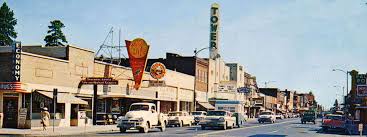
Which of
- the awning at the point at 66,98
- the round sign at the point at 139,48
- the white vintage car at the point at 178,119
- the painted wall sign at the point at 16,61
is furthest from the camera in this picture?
the round sign at the point at 139,48

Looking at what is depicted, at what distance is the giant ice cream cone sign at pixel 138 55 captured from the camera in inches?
2131

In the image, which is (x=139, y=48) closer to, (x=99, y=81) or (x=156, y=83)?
(x=156, y=83)

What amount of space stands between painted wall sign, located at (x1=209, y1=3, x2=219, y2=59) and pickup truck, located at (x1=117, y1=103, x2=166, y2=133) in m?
58.6

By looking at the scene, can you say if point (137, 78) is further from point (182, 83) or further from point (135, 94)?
point (182, 83)

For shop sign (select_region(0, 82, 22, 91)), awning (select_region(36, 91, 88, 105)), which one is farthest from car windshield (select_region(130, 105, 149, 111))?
shop sign (select_region(0, 82, 22, 91))

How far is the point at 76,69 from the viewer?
46.4 m

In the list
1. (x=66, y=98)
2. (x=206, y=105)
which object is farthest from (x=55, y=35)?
(x=66, y=98)

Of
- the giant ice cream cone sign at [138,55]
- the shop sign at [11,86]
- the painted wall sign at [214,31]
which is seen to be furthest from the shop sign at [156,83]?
the painted wall sign at [214,31]

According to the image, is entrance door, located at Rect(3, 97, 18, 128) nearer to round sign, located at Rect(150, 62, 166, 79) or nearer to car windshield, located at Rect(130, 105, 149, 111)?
car windshield, located at Rect(130, 105, 149, 111)

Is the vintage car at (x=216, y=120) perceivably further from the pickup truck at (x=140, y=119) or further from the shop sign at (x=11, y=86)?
the shop sign at (x=11, y=86)

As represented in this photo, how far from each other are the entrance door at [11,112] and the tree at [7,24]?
56776 mm

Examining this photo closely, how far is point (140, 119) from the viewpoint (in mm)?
37438

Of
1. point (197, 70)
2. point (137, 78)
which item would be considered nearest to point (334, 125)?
point (137, 78)

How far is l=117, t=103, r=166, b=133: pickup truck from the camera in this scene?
122 feet
